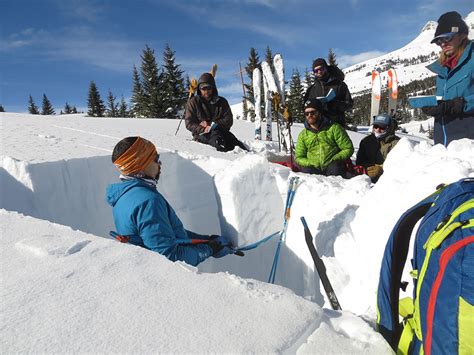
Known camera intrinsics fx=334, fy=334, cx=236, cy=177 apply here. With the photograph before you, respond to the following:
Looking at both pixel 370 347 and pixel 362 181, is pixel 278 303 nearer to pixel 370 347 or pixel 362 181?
pixel 370 347

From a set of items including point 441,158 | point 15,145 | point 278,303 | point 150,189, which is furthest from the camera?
point 15,145

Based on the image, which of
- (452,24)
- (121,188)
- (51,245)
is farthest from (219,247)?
(452,24)

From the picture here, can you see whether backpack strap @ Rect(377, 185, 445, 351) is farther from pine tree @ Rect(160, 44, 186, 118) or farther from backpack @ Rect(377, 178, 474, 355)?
pine tree @ Rect(160, 44, 186, 118)

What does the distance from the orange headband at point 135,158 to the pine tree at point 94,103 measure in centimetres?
4249

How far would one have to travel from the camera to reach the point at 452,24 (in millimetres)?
3613

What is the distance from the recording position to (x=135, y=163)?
2566 millimetres

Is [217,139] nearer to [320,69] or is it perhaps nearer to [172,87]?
[320,69]

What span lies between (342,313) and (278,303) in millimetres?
334

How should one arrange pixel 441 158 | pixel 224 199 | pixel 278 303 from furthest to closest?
pixel 224 199, pixel 441 158, pixel 278 303

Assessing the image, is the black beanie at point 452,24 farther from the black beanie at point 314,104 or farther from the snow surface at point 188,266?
the black beanie at point 314,104

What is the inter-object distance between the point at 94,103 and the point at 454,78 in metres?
44.0

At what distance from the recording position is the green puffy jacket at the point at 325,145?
5.36 metres

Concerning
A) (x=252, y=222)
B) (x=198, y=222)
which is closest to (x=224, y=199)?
(x=252, y=222)

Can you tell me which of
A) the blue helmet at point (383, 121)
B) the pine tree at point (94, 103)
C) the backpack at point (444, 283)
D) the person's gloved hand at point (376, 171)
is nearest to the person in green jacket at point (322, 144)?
the person's gloved hand at point (376, 171)
